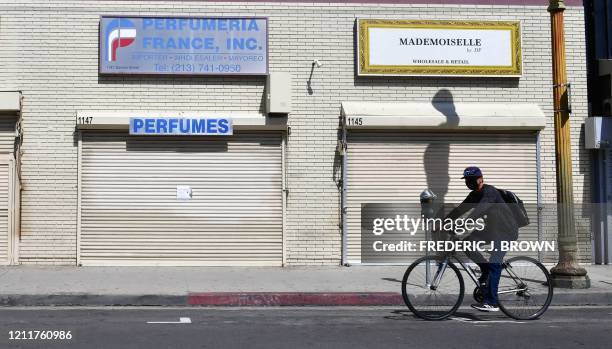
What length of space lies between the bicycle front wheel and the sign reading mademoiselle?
5.89 metres

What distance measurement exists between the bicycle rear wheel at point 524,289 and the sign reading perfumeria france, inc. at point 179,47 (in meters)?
6.53

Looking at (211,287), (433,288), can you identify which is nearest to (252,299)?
(211,287)

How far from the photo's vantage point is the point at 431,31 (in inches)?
542

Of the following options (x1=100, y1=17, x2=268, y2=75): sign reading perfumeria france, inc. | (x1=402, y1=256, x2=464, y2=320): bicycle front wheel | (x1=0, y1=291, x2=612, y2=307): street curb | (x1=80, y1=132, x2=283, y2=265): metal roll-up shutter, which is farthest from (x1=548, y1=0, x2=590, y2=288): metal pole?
(x1=100, y1=17, x2=268, y2=75): sign reading perfumeria france, inc.

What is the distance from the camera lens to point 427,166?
13.8 m

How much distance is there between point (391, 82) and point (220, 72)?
10.8ft

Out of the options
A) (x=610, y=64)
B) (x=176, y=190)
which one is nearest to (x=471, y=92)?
(x=610, y=64)

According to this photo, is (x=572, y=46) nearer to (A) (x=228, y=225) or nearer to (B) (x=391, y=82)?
(B) (x=391, y=82)

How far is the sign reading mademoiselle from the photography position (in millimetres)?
13695

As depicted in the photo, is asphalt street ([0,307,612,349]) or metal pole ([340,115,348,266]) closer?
asphalt street ([0,307,612,349])

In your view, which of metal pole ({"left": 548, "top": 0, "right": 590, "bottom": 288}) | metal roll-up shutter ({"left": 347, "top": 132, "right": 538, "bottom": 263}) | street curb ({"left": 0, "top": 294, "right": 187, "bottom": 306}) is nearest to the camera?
street curb ({"left": 0, "top": 294, "right": 187, "bottom": 306})

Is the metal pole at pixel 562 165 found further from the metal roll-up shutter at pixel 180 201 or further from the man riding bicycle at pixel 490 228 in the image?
the metal roll-up shutter at pixel 180 201

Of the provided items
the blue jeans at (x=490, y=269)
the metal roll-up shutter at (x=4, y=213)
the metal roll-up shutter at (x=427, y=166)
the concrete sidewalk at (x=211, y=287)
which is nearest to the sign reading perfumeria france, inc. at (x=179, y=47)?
the metal roll-up shutter at (x=427, y=166)

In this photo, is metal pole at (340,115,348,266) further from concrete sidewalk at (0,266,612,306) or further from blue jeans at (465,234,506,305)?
blue jeans at (465,234,506,305)
